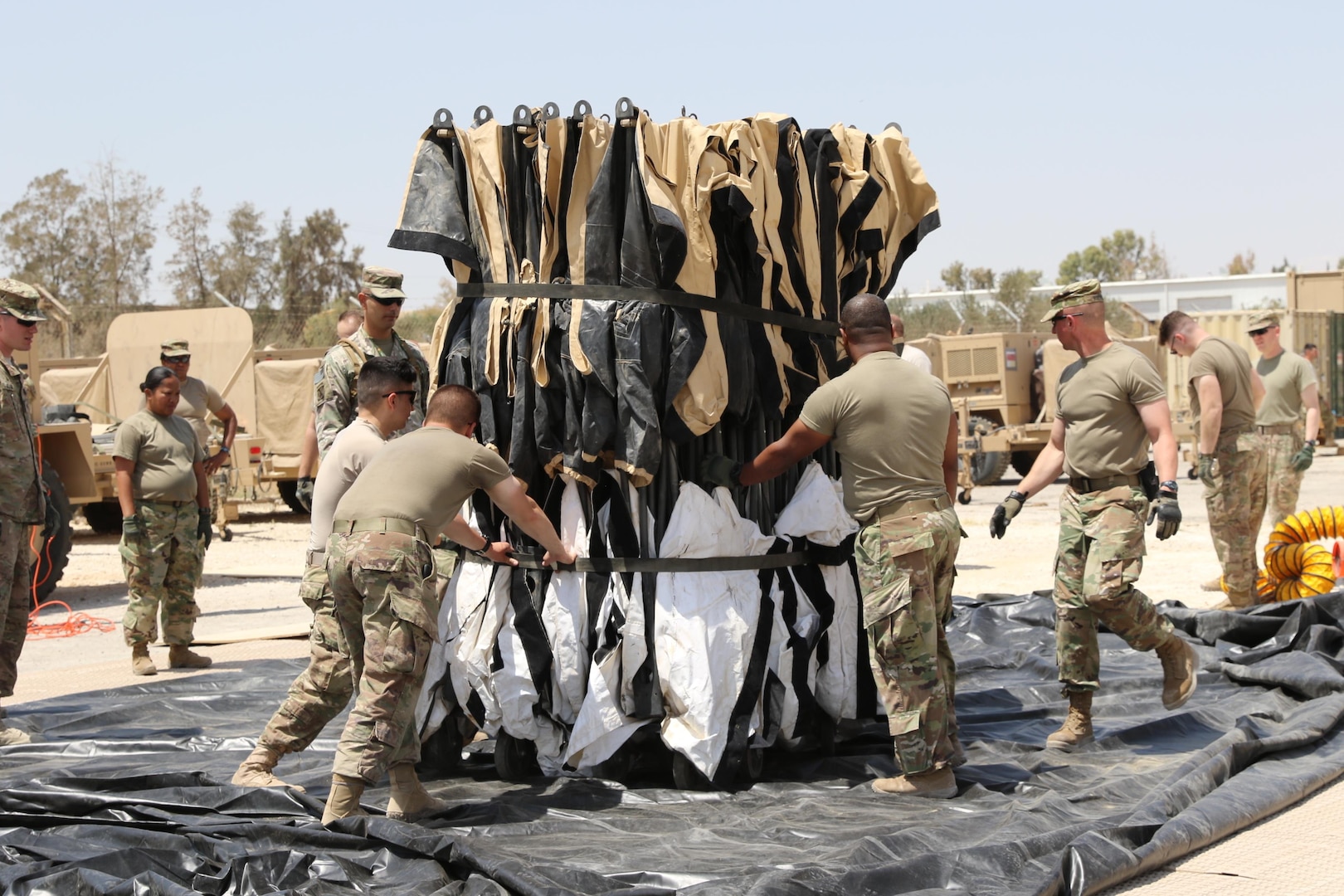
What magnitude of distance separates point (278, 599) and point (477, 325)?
6.81 m

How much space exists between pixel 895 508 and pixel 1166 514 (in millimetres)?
1293

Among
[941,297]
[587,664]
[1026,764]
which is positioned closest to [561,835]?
[587,664]

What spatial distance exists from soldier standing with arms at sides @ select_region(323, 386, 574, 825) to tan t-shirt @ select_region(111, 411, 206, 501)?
147 inches

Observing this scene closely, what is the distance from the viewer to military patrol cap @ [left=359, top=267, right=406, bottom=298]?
269 inches

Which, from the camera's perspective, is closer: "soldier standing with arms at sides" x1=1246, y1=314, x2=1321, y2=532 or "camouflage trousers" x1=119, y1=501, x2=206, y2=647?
"camouflage trousers" x1=119, y1=501, x2=206, y2=647

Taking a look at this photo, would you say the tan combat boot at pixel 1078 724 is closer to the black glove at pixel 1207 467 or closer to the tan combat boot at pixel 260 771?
the tan combat boot at pixel 260 771

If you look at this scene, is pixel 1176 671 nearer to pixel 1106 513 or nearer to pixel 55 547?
pixel 1106 513

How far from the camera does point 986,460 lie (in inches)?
858

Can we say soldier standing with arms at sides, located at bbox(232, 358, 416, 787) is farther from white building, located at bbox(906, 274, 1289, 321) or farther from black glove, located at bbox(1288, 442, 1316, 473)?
white building, located at bbox(906, 274, 1289, 321)

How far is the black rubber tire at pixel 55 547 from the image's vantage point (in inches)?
424

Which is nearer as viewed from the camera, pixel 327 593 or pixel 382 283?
pixel 327 593

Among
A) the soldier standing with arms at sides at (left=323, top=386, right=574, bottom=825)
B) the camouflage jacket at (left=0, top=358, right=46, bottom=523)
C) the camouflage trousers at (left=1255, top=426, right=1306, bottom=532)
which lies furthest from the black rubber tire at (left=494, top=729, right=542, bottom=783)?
the camouflage trousers at (left=1255, top=426, right=1306, bottom=532)

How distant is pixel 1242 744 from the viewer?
17.7 ft

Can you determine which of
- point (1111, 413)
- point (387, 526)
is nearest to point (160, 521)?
point (387, 526)
